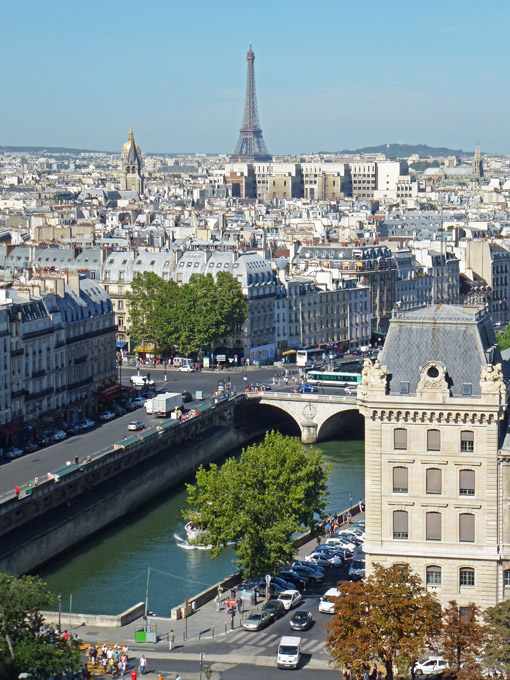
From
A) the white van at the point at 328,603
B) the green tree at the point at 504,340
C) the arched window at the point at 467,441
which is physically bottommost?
the white van at the point at 328,603

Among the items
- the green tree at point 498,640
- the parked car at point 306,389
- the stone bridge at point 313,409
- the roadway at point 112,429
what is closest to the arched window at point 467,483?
the green tree at point 498,640

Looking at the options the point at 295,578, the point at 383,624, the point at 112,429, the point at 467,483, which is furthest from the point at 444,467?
the point at 112,429

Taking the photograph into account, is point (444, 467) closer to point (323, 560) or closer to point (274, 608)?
point (274, 608)

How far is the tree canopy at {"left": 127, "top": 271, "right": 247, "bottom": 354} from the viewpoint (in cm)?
9694

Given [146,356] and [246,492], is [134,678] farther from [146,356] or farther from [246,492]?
[146,356]

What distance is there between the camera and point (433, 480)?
43.5 meters

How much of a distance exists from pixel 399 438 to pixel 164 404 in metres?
34.1

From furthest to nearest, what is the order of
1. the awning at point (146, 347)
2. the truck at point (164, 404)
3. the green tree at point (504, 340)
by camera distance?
the awning at point (146, 347)
the green tree at point (504, 340)
the truck at point (164, 404)

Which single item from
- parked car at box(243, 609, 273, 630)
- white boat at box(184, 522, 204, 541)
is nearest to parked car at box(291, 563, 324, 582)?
parked car at box(243, 609, 273, 630)

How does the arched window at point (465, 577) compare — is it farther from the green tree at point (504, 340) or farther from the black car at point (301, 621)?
the green tree at point (504, 340)

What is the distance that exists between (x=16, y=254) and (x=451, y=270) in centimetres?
3749

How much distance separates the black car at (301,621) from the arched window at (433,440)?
5.94m

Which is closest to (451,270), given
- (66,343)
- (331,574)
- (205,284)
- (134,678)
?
(205,284)

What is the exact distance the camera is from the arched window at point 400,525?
144 feet
